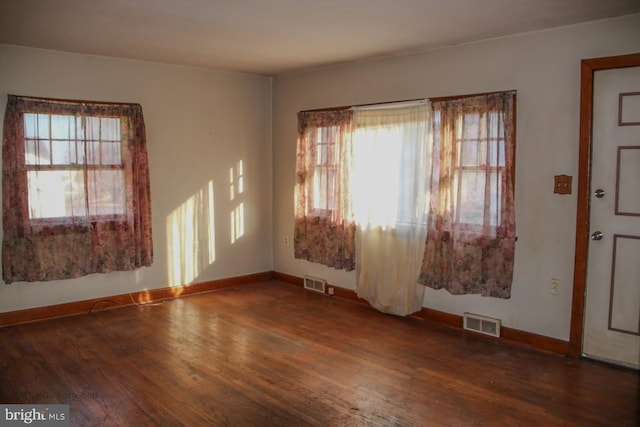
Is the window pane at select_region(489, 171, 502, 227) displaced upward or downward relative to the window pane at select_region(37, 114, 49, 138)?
downward

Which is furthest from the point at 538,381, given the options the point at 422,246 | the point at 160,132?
the point at 160,132

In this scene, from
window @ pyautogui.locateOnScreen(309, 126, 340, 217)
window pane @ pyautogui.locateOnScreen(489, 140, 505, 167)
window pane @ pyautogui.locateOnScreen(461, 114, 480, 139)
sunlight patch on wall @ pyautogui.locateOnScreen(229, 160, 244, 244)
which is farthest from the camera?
sunlight patch on wall @ pyautogui.locateOnScreen(229, 160, 244, 244)

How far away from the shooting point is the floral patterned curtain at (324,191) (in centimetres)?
533

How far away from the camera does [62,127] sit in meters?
4.73

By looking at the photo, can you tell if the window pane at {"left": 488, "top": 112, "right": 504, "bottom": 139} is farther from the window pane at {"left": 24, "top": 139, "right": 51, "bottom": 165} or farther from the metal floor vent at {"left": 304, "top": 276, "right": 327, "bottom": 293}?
the window pane at {"left": 24, "top": 139, "right": 51, "bottom": 165}

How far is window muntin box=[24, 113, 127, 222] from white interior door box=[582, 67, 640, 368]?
4298 mm

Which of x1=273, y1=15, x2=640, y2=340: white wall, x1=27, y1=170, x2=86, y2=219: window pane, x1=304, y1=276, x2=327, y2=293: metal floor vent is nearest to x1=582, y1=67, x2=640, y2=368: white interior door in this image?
x1=273, y1=15, x2=640, y2=340: white wall

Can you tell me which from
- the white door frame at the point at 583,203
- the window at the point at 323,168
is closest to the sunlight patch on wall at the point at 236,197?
the window at the point at 323,168

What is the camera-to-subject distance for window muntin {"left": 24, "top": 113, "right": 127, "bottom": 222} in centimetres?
462

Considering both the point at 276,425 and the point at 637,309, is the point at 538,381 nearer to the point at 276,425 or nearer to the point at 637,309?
the point at 637,309

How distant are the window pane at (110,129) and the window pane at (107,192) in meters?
0.33

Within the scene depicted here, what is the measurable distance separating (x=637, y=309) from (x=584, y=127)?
1.36 meters

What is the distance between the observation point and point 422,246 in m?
4.69

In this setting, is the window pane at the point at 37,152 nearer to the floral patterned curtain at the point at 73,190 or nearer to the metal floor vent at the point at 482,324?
the floral patterned curtain at the point at 73,190
